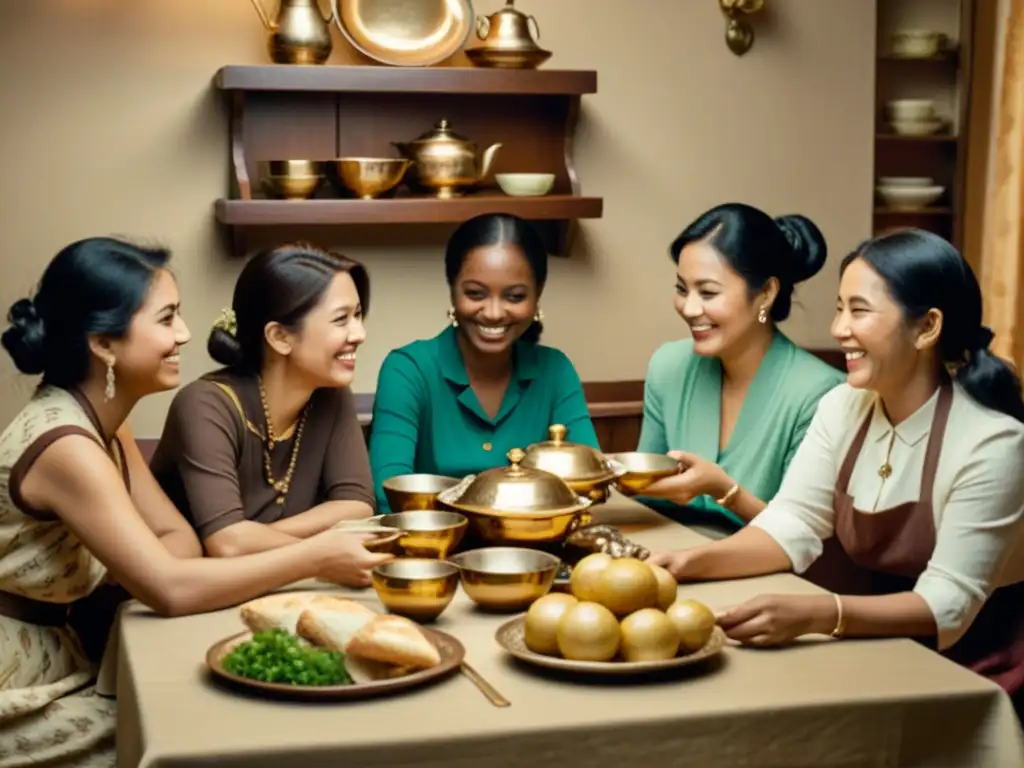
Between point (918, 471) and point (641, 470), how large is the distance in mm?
547

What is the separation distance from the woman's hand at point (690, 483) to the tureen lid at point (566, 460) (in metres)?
0.22

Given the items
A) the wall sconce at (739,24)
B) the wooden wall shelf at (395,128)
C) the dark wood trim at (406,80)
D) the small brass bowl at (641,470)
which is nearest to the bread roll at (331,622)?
the small brass bowl at (641,470)

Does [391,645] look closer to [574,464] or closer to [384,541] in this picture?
[384,541]

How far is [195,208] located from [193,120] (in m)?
0.24

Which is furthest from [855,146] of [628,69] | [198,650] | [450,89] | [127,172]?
[198,650]

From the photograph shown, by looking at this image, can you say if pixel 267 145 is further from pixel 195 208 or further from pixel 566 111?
pixel 566 111

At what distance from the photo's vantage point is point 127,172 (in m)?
3.86

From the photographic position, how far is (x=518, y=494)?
2.22 metres

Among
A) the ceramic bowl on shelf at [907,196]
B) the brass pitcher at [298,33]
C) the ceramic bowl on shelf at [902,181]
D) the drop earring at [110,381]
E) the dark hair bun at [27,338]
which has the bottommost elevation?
the drop earring at [110,381]

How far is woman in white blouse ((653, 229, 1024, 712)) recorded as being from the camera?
219 centimetres

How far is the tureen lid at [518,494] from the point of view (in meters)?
2.21

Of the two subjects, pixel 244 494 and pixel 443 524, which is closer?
pixel 443 524

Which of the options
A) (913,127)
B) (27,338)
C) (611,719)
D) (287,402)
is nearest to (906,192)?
(913,127)

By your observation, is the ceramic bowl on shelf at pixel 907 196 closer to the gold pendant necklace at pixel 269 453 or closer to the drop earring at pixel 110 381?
the gold pendant necklace at pixel 269 453
